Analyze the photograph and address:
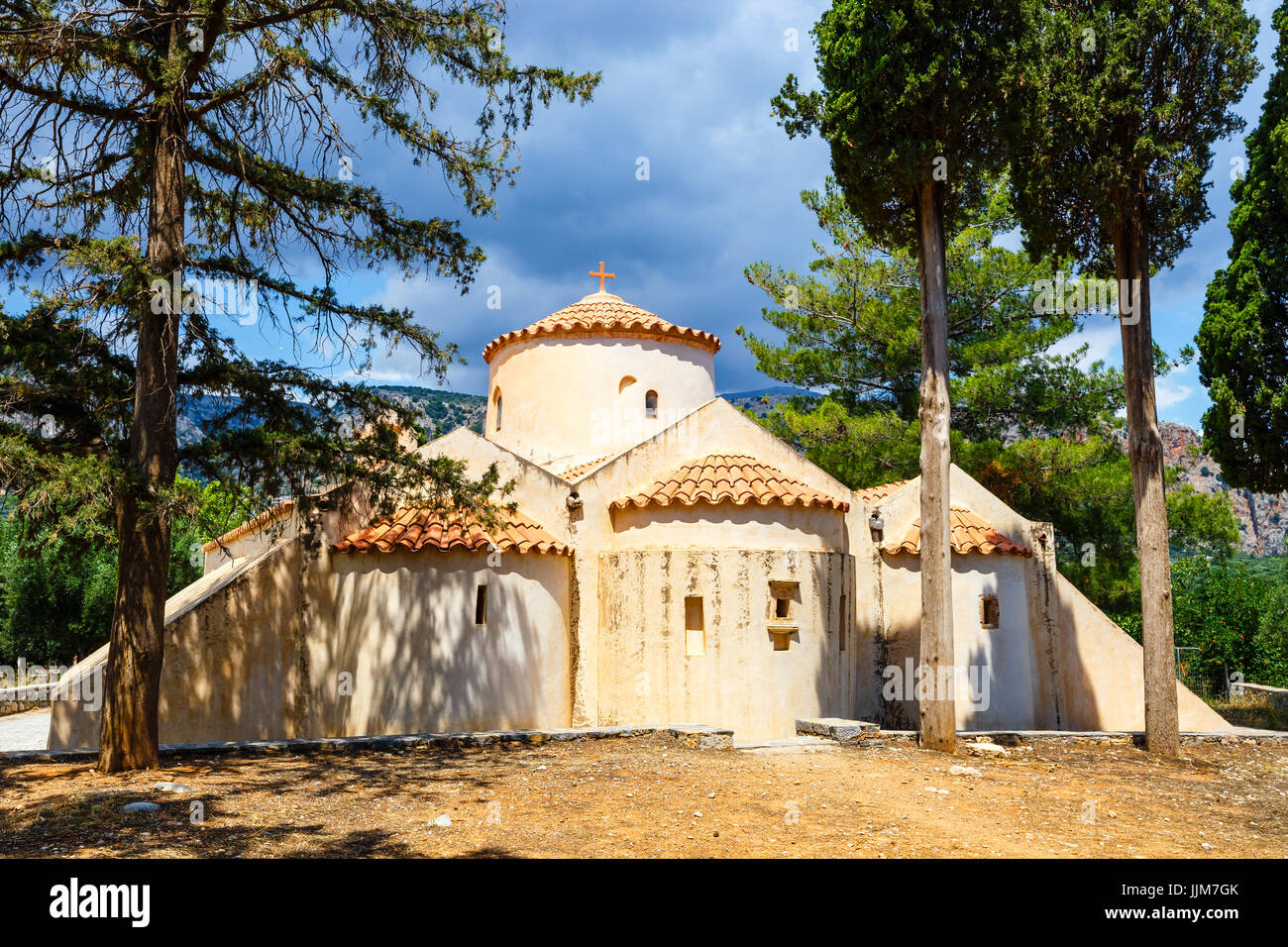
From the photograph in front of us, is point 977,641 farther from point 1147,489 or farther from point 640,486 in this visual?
point 640,486

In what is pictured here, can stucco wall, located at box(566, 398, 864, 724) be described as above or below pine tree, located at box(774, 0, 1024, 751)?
below

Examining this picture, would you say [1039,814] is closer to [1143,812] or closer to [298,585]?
[1143,812]

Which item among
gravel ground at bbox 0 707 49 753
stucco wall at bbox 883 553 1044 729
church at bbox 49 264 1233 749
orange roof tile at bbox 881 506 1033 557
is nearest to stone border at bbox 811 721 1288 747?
church at bbox 49 264 1233 749

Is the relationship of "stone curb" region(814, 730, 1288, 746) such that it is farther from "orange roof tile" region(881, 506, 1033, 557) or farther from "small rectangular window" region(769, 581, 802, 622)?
"orange roof tile" region(881, 506, 1033, 557)

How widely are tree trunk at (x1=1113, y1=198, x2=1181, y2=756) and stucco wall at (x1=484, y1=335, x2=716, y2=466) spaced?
807cm

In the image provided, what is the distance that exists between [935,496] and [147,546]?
896cm

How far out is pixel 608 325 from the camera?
55.9 feet

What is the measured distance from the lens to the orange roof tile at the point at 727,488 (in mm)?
12773

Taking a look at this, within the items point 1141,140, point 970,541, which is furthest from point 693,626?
point 1141,140

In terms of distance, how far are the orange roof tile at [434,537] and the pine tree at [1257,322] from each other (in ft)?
33.3

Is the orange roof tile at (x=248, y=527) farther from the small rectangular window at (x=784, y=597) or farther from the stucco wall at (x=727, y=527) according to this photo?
the small rectangular window at (x=784, y=597)

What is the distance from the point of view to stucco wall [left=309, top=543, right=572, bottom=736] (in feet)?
39.1

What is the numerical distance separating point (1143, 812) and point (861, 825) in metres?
2.87
